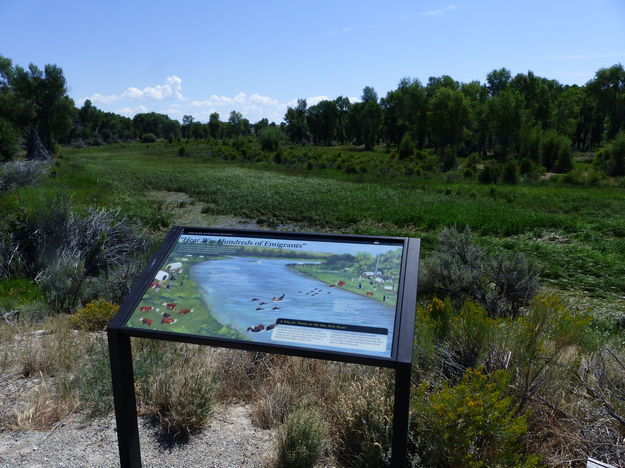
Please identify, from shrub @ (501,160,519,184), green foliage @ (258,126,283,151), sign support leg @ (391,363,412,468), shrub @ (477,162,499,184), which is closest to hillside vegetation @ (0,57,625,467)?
sign support leg @ (391,363,412,468)

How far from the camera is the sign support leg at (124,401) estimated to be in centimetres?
265

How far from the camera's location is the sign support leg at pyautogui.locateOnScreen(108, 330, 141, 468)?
2650 millimetres

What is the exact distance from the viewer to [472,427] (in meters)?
2.51

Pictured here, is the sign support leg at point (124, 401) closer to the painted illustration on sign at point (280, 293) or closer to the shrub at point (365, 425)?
the painted illustration on sign at point (280, 293)

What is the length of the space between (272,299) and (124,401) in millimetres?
1047

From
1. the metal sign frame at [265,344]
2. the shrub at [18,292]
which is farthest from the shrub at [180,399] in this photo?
the shrub at [18,292]

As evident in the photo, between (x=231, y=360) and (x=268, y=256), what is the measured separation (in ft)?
5.56

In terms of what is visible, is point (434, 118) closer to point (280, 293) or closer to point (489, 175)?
point (489, 175)

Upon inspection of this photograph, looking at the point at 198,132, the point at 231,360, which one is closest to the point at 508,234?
the point at 231,360

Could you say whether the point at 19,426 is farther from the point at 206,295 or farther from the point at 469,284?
the point at 469,284

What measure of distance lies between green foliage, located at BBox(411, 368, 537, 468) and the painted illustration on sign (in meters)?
0.64

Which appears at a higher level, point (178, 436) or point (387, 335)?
point (387, 335)

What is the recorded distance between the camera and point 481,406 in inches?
99.8

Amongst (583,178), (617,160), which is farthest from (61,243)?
(617,160)
